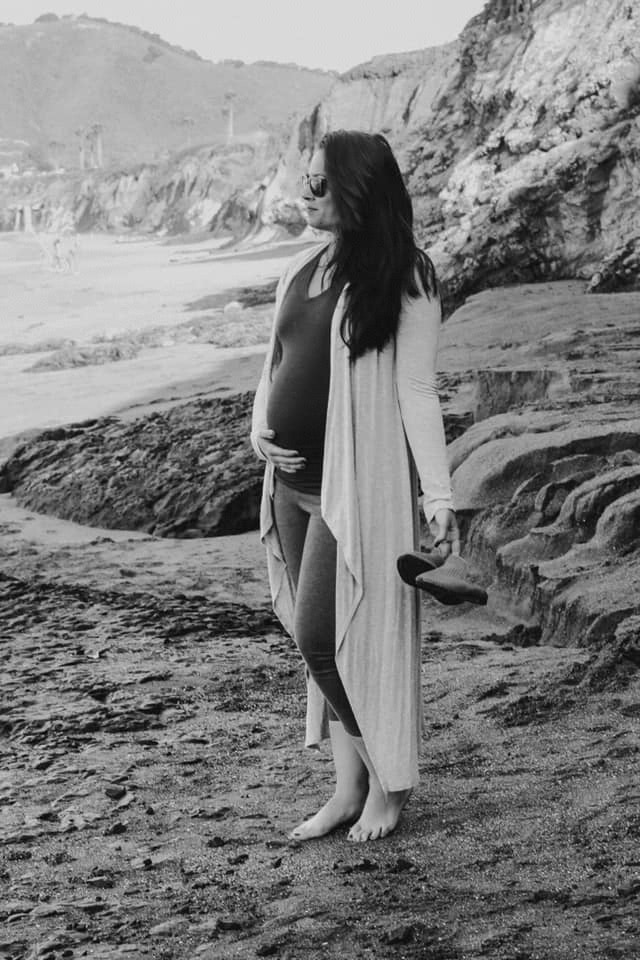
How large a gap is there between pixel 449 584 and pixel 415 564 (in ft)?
0.27

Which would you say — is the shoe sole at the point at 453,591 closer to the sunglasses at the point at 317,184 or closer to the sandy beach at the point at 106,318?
the sunglasses at the point at 317,184

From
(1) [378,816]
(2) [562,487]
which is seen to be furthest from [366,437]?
(2) [562,487]

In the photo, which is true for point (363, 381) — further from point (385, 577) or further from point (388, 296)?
point (385, 577)

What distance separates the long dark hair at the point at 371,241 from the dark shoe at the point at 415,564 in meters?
0.43

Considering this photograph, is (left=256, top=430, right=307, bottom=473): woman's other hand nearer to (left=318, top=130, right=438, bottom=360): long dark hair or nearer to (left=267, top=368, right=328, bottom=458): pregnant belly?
(left=267, top=368, right=328, bottom=458): pregnant belly

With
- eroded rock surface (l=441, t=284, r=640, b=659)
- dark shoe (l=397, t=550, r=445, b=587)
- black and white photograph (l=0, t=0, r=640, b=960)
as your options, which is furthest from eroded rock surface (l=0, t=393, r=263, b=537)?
dark shoe (l=397, t=550, r=445, b=587)

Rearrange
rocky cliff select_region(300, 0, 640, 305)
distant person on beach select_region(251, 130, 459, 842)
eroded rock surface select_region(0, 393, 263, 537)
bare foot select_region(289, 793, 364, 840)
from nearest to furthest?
distant person on beach select_region(251, 130, 459, 842), bare foot select_region(289, 793, 364, 840), eroded rock surface select_region(0, 393, 263, 537), rocky cliff select_region(300, 0, 640, 305)

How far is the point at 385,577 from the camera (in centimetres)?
274

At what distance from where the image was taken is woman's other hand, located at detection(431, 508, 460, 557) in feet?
8.98

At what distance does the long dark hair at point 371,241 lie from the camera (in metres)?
2.70

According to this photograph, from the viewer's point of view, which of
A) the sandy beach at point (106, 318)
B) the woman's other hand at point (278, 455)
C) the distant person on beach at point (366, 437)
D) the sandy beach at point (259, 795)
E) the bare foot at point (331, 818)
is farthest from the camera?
the sandy beach at point (106, 318)

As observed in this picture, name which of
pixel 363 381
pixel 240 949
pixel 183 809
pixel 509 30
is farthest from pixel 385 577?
pixel 509 30

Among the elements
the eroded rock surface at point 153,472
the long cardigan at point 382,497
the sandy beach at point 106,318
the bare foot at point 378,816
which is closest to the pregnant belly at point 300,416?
the long cardigan at point 382,497

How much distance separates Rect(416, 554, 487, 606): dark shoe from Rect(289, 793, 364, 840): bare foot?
611 mm
